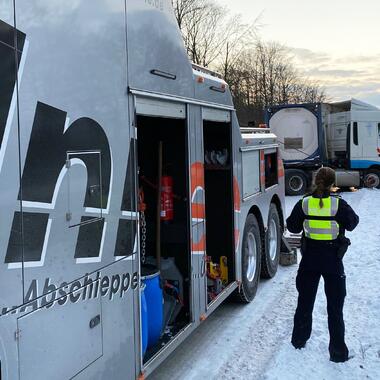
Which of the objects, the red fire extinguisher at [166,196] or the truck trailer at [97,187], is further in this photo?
the red fire extinguisher at [166,196]

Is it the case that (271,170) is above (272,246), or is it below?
above

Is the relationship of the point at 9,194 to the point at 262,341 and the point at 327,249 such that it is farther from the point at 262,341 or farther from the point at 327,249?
the point at 262,341

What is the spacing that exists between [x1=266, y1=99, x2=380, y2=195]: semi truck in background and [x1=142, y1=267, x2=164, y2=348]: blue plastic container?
53.1 feet

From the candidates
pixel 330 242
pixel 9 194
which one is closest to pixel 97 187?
pixel 9 194

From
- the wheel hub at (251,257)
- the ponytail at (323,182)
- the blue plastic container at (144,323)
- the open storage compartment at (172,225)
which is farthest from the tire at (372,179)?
the blue plastic container at (144,323)

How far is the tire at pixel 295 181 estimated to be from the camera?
19.7 metres

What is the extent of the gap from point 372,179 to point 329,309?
56.0 ft

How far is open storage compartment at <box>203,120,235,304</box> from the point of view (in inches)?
227

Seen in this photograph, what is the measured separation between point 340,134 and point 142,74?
18.4 meters

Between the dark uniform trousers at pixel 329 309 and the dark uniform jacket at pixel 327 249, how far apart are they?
0.24ft

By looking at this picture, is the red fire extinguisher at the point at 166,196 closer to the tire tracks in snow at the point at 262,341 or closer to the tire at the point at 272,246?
the tire tracks in snow at the point at 262,341

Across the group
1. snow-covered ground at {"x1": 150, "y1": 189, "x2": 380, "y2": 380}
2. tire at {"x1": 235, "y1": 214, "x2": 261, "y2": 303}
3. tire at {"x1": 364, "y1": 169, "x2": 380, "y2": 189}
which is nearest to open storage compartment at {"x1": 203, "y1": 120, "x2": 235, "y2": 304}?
tire at {"x1": 235, "y1": 214, "x2": 261, "y2": 303}

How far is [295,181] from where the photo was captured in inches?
782

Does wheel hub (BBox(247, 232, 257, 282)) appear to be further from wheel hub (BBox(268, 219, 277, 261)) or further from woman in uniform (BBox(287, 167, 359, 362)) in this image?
woman in uniform (BBox(287, 167, 359, 362))
